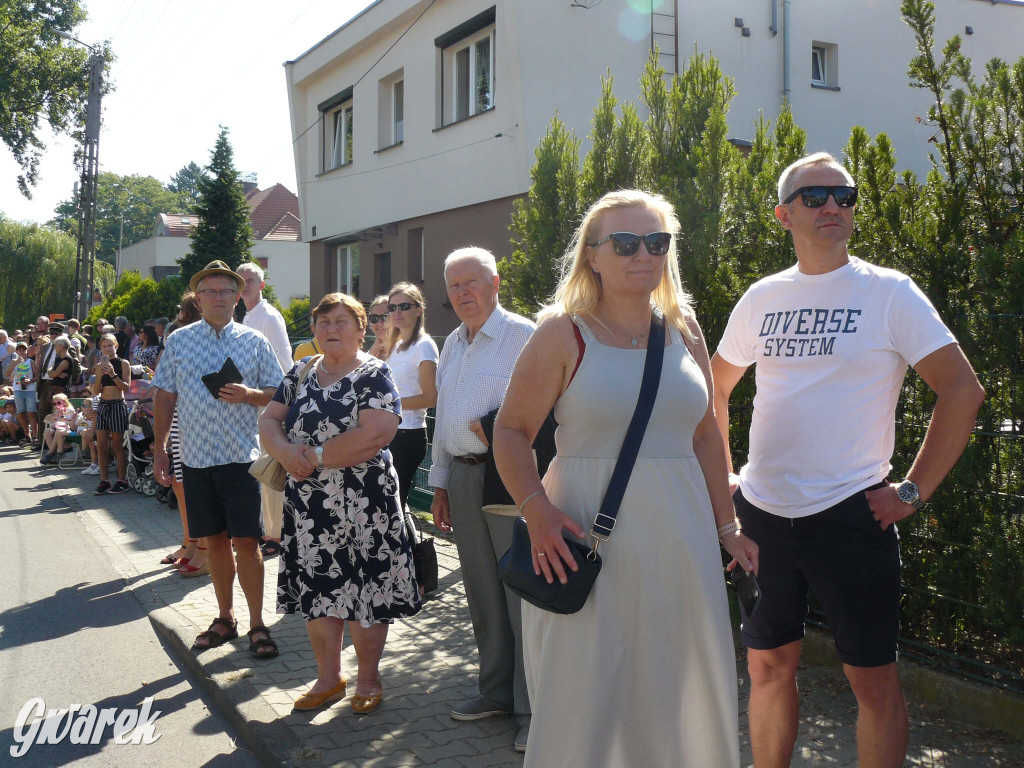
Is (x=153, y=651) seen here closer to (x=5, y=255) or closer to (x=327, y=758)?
(x=327, y=758)

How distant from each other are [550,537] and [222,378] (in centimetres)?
344

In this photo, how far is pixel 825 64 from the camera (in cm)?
1747

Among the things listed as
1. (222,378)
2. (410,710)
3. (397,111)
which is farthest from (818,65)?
(410,710)

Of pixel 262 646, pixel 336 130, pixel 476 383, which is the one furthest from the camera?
pixel 336 130

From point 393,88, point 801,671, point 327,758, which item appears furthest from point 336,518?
point 393,88

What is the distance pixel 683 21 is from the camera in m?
15.1

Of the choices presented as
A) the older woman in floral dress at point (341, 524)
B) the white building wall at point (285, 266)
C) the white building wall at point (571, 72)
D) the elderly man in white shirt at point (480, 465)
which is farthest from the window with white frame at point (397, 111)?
the white building wall at point (285, 266)

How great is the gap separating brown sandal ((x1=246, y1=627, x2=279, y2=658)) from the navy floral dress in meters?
0.97

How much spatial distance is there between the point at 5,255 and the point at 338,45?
3603cm

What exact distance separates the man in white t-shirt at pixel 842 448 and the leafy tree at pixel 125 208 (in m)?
116

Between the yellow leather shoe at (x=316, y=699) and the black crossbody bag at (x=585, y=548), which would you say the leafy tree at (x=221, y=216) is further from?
the black crossbody bag at (x=585, y=548)

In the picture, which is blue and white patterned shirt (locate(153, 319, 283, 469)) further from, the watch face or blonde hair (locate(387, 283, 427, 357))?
the watch face

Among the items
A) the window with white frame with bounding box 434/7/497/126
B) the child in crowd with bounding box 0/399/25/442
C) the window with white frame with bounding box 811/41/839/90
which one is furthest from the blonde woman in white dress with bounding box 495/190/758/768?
the child in crowd with bounding box 0/399/25/442

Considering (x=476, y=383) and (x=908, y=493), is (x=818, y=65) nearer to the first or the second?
(x=476, y=383)
